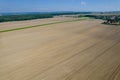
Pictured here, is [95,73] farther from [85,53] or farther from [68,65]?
[85,53]

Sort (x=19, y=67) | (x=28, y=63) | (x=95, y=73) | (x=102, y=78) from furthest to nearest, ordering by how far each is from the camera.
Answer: (x=28, y=63), (x=19, y=67), (x=95, y=73), (x=102, y=78)

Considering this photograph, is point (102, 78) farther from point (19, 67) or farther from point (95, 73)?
point (19, 67)

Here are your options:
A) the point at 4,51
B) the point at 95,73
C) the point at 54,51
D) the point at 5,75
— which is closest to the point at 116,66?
the point at 95,73

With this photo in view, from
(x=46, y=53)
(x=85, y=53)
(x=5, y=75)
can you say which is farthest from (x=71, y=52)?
(x=5, y=75)

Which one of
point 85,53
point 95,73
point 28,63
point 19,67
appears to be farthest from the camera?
point 85,53

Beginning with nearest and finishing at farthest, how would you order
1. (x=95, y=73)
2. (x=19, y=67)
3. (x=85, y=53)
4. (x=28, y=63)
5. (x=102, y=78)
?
1. (x=102, y=78)
2. (x=95, y=73)
3. (x=19, y=67)
4. (x=28, y=63)
5. (x=85, y=53)

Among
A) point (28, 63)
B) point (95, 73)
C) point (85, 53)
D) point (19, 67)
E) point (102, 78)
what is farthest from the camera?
point (85, 53)

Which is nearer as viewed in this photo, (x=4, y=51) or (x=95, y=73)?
(x=95, y=73)

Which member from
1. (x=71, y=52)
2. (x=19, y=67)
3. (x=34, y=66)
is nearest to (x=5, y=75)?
(x=19, y=67)

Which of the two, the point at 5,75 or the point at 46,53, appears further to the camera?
the point at 46,53
